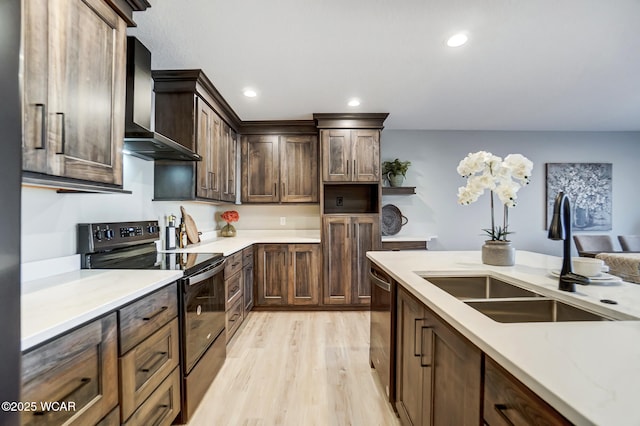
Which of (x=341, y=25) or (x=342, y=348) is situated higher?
(x=341, y=25)

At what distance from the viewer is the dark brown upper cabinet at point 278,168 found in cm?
376

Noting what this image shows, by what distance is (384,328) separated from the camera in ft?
5.87

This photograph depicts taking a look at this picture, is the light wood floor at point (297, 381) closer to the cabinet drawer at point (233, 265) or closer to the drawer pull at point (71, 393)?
the cabinet drawer at point (233, 265)

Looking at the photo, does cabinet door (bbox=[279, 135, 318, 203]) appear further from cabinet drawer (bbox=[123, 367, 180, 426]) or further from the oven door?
cabinet drawer (bbox=[123, 367, 180, 426])

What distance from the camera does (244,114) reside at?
346 centimetres

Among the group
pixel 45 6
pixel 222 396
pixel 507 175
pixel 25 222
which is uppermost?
pixel 45 6

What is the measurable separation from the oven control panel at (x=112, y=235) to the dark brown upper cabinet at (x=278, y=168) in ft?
5.46

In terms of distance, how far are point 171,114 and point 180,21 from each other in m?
0.90

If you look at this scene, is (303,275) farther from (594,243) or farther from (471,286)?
(594,243)

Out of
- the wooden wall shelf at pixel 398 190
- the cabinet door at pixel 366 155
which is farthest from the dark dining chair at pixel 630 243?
the cabinet door at pixel 366 155

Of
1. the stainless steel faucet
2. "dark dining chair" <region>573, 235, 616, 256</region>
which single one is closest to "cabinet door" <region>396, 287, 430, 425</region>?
the stainless steel faucet

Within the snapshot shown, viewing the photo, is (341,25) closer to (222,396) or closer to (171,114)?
(171,114)

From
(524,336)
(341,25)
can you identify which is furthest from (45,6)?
(524,336)

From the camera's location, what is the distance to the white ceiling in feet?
5.57
